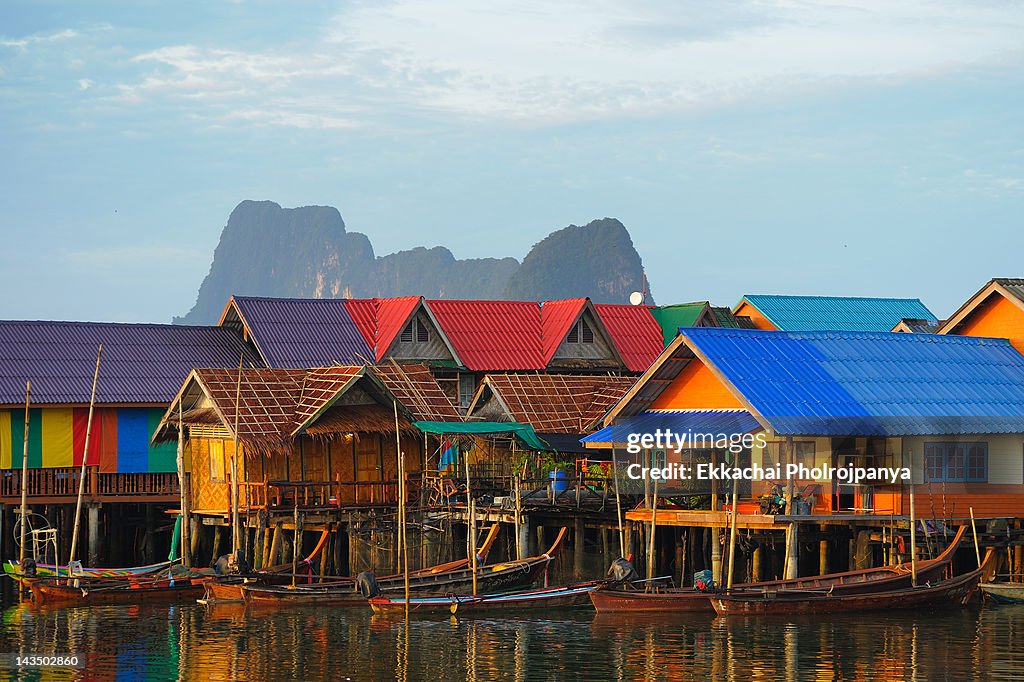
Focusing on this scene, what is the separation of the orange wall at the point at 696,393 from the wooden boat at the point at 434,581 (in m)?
4.76

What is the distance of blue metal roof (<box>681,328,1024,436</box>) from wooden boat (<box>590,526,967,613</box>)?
2989mm

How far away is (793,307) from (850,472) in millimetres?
31624

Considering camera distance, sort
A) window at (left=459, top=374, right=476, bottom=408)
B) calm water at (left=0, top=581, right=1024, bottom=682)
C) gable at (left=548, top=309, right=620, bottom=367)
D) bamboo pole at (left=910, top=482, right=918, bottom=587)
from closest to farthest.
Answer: calm water at (left=0, top=581, right=1024, bottom=682) < bamboo pole at (left=910, top=482, right=918, bottom=587) < window at (left=459, top=374, right=476, bottom=408) < gable at (left=548, top=309, right=620, bottom=367)

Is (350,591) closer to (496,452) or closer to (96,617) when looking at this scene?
(96,617)

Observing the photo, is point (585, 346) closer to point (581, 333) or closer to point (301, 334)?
point (581, 333)

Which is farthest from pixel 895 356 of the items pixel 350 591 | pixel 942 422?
pixel 350 591

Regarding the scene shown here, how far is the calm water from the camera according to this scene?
28500 mm

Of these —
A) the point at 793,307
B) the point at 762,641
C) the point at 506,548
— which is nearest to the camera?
the point at 762,641

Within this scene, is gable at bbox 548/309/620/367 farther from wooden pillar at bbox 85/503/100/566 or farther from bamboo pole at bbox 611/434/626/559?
bamboo pole at bbox 611/434/626/559

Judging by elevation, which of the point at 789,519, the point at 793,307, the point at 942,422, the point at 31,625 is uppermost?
the point at 793,307

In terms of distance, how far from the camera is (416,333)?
5653 cm

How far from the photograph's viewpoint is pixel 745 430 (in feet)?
114

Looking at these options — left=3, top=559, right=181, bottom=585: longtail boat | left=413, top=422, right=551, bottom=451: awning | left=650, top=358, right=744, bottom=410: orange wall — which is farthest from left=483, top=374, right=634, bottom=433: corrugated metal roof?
left=3, top=559, right=181, bottom=585: longtail boat

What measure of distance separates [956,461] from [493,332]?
1011 inches
